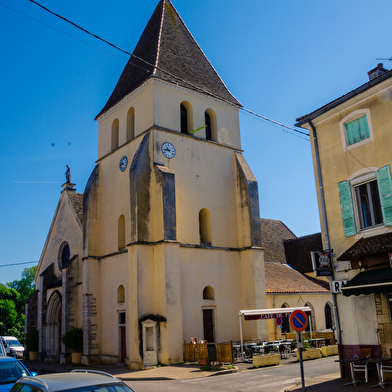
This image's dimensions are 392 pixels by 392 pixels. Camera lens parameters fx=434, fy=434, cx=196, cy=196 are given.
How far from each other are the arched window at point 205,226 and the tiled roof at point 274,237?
1024 centimetres

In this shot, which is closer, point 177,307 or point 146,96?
point 177,307

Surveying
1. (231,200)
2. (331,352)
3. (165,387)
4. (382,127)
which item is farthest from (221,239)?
(382,127)

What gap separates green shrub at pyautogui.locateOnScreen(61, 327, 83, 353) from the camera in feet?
86.2

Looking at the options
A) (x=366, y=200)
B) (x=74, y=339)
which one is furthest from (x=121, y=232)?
(x=366, y=200)

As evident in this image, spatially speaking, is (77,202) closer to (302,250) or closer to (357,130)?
(302,250)

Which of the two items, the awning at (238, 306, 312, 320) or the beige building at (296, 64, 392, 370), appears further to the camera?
the awning at (238, 306, 312, 320)

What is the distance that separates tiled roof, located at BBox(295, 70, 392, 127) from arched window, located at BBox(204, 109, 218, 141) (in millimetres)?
11489

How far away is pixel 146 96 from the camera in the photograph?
84.3 feet

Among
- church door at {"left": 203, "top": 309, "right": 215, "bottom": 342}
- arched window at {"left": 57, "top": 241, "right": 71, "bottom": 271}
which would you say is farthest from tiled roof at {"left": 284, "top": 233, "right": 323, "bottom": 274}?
arched window at {"left": 57, "top": 241, "right": 71, "bottom": 271}

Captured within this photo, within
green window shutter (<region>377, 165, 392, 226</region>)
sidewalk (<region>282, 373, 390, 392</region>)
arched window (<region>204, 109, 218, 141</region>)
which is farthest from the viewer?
arched window (<region>204, 109, 218, 141</region>)

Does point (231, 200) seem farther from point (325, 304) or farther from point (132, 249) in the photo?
point (325, 304)

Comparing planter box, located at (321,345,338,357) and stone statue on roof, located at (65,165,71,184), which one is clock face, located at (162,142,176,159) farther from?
planter box, located at (321,345,338,357)

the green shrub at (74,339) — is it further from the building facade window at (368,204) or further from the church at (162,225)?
the building facade window at (368,204)

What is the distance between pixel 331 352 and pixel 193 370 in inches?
298
